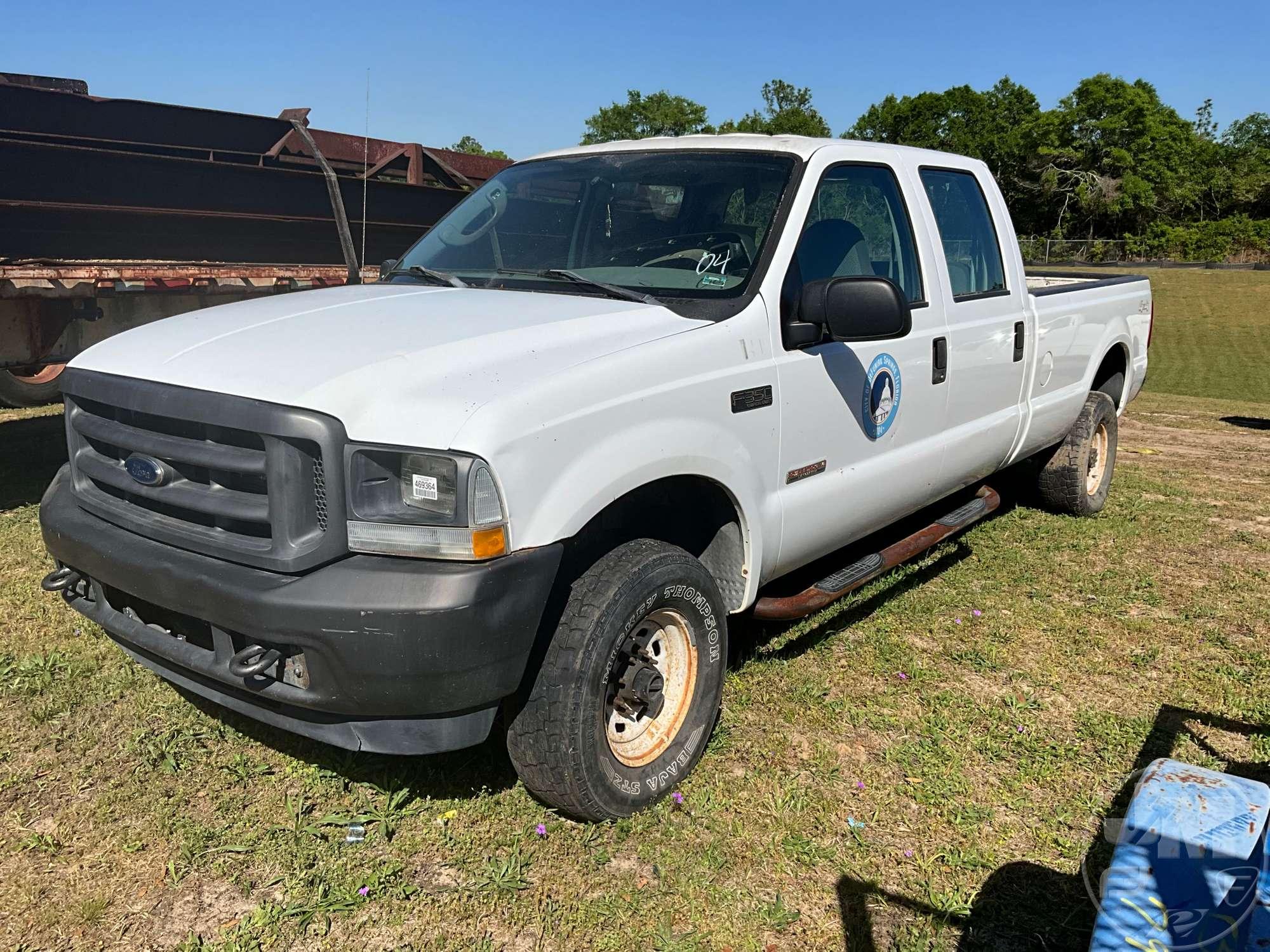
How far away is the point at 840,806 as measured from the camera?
323cm

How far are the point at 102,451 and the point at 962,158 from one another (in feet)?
13.5

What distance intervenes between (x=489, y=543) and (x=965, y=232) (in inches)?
129

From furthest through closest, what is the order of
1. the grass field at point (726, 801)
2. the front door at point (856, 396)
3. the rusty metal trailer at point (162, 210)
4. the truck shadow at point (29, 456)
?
Answer: the truck shadow at point (29, 456) < the rusty metal trailer at point (162, 210) < the front door at point (856, 396) < the grass field at point (726, 801)

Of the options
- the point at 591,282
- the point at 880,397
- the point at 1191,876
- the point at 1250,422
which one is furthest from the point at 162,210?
the point at 1250,422

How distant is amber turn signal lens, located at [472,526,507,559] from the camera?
250 cm

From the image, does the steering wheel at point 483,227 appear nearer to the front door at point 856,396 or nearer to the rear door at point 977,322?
the front door at point 856,396

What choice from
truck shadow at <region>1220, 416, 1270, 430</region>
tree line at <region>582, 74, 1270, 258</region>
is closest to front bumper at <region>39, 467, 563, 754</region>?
truck shadow at <region>1220, 416, 1270, 430</region>

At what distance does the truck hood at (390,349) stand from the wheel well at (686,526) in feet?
1.65

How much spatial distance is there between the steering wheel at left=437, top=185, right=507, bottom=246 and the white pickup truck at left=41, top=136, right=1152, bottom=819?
3cm

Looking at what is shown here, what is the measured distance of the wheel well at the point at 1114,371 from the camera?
6484mm

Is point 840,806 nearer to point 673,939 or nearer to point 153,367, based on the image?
point 673,939

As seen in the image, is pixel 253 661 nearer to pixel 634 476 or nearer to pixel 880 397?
pixel 634 476

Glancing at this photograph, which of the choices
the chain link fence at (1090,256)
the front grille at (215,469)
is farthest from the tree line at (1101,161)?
the front grille at (215,469)

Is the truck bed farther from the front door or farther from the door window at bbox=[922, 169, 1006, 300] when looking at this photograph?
the front door
